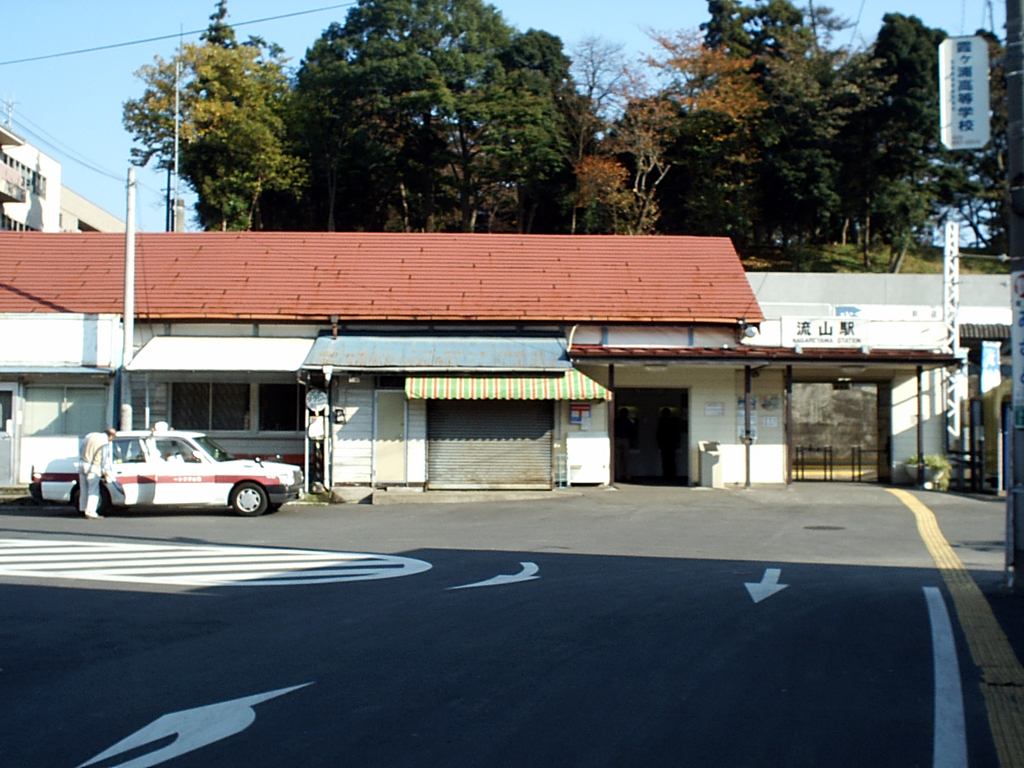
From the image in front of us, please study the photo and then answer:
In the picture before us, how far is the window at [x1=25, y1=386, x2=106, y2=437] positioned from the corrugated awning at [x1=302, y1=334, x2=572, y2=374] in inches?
209

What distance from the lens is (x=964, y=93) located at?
10070mm

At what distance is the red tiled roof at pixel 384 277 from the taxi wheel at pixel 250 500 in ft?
19.3

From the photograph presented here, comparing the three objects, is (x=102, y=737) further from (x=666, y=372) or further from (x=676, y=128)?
(x=676, y=128)

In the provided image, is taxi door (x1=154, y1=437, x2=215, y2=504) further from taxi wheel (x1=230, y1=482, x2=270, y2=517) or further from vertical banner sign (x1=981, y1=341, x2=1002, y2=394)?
vertical banner sign (x1=981, y1=341, x2=1002, y2=394)

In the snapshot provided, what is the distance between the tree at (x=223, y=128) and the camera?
4381cm

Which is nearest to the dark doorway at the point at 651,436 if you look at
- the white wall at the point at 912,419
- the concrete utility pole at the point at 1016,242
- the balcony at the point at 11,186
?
the white wall at the point at 912,419

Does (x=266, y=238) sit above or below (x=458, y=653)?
above

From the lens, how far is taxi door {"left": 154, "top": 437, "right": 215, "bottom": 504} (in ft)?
56.9

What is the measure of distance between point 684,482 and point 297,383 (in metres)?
9.58

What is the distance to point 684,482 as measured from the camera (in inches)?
931

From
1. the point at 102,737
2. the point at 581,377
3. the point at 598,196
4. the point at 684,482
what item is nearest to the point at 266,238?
the point at 581,377

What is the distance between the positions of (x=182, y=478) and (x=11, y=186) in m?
36.6

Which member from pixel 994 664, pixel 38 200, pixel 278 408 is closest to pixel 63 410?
pixel 278 408

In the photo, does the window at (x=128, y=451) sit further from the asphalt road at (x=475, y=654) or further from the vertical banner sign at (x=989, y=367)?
the vertical banner sign at (x=989, y=367)
